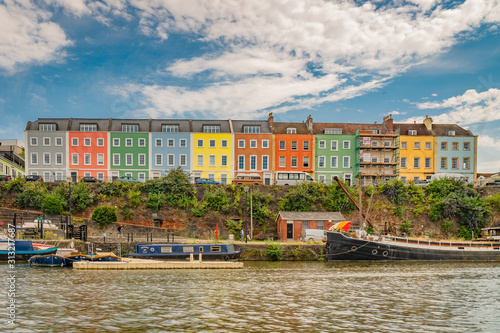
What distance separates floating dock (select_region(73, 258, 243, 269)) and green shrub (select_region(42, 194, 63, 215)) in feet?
62.4

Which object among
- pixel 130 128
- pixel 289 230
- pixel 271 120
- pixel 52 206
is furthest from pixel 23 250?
pixel 271 120

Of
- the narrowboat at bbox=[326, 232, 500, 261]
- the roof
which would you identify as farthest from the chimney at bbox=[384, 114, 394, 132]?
the narrowboat at bbox=[326, 232, 500, 261]

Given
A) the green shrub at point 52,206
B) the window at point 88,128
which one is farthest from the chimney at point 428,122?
the green shrub at point 52,206

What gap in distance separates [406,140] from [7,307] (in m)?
61.9

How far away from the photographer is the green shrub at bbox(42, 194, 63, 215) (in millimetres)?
48500

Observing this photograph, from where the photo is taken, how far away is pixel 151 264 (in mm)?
32375

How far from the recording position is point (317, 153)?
66.7 meters

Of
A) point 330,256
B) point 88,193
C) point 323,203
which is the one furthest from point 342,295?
point 88,193

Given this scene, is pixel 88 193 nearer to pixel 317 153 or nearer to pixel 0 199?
pixel 0 199

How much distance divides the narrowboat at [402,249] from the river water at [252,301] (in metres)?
8.24

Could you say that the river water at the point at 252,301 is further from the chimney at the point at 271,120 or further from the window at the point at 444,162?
the window at the point at 444,162

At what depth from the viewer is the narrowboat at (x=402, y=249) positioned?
129 ft

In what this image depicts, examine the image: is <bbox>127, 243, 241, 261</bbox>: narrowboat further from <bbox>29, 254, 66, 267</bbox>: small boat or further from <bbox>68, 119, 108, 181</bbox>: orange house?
<bbox>68, 119, 108, 181</bbox>: orange house

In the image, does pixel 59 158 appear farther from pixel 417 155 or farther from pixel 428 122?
pixel 428 122
